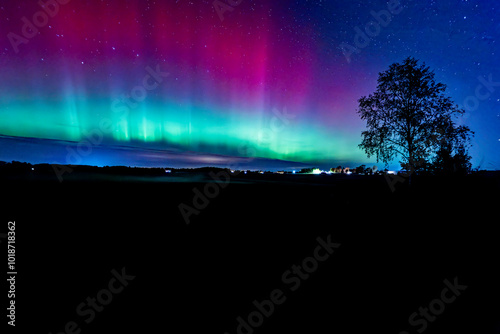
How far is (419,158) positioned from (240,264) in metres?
23.0

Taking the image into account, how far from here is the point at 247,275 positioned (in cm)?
452

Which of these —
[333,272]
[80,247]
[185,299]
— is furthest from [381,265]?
[80,247]

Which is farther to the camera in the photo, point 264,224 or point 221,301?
point 264,224

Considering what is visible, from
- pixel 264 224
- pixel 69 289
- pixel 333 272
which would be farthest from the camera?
pixel 264 224

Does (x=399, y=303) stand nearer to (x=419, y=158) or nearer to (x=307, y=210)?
(x=307, y=210)

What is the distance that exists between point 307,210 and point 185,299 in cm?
845

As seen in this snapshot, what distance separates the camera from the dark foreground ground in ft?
Answer: 10.8

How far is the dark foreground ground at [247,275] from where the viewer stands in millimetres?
3285

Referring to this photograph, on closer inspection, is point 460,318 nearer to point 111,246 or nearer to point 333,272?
point 333,272

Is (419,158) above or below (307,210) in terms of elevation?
above

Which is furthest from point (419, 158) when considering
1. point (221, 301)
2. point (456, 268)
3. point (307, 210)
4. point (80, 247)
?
point (80, 247)

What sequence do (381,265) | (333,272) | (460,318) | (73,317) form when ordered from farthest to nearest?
1. (381,265)
2. (333,272)
3. (460,318)
4. (73,317)

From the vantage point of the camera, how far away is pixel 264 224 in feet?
27.9

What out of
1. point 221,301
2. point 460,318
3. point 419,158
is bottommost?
point 460,318
